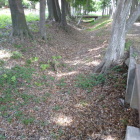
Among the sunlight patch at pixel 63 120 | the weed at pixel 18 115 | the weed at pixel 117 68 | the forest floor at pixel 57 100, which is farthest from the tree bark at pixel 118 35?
the weed at pixel 18 115

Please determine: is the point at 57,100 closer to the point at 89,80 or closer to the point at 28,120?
the point at 28,120

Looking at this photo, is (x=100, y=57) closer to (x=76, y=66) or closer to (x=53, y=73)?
(x=76, y=66)

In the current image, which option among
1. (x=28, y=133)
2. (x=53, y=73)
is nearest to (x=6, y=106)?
(x=28, y=133)

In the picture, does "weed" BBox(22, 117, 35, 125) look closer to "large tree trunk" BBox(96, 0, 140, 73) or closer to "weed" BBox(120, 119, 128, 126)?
"weed" BBox(120, 119, 128, 126)

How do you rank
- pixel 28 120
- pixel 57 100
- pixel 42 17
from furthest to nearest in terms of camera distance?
pixel 42 17 → pixel 57 100 → pixel 28 120

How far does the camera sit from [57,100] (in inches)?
237

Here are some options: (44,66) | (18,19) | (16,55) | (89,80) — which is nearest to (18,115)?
(89,80)

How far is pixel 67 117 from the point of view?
5.07m

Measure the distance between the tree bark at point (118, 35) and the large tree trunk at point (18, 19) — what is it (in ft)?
18.8

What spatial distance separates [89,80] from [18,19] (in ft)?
20.7

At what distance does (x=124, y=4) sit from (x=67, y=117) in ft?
17.2

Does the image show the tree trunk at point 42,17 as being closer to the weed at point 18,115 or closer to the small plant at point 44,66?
the small plant at point 44,66

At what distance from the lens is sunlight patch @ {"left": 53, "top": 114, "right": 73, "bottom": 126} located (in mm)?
4821

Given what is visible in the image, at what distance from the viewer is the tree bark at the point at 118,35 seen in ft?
22.5
